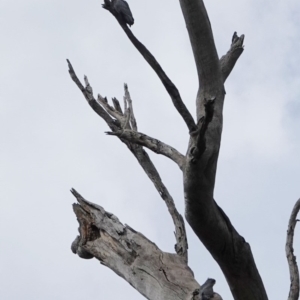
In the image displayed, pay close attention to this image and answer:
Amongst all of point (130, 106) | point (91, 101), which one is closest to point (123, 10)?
point (91, 101)

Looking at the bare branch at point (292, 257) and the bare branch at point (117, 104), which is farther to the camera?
the bare branch at point (117, 104)

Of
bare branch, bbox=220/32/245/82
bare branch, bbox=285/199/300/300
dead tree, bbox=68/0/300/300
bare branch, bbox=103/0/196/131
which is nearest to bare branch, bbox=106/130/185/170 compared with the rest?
dead tree, bbox=68/0/300/300

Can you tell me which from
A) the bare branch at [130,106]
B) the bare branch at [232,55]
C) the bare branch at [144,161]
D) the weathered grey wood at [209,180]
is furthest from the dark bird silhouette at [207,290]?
the bare branch at [130,106]

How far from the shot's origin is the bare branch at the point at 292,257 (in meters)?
5.15

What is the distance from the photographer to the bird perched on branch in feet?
12.8

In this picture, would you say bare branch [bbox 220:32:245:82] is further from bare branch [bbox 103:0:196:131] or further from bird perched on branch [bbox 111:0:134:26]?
bird perched on branch [bbox 111:0:134:26]

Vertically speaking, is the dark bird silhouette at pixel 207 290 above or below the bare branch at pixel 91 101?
below

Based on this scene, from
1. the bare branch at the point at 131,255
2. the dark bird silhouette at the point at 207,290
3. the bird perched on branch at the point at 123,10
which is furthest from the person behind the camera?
the bare branch at the point at 131,255

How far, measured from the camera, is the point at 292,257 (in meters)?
5.29

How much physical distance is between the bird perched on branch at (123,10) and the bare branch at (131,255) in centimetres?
197

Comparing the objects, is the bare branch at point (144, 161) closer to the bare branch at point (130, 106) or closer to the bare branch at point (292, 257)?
the bare branch at point (130, 106)

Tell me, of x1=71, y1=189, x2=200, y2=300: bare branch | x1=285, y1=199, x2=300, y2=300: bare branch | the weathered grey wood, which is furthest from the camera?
x1=285, y1=199, x2=300, y2=300: bare branch

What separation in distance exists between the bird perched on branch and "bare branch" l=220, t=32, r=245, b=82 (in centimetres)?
95

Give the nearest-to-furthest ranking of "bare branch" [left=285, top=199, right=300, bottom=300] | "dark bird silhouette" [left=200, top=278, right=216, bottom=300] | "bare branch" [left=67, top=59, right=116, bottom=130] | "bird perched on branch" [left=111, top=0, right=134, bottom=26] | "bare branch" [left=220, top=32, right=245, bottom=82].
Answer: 1. "bird perched on branch" [left=111, top=0, right=134, bottom=26]
2. "dark bird silhouette" [left=200, top=278, right=216, bottom=300]
3. "bare branch" [left=220, top=32, right=245, bottom=82]
4. "bare branch" [left=285, top=199, right=300, bottom=300]
5. "bare branch" [left=67, top=59, right=116, bottom=130]
